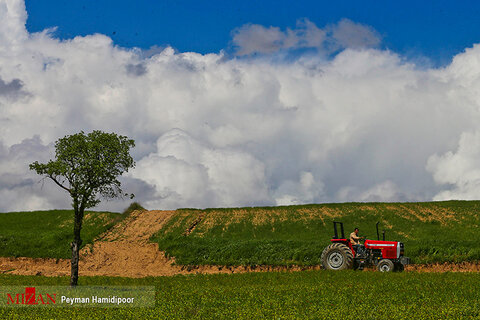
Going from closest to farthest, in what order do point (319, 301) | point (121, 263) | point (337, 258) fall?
point (319, 301)
point (337, 258)
point (121, 263)

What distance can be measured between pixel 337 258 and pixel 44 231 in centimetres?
3659

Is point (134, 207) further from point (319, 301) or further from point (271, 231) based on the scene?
point (319, 301)

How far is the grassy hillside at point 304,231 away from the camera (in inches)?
1505

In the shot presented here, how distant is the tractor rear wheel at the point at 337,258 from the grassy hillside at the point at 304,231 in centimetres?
649

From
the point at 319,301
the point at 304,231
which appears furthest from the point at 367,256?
the point at 304,231

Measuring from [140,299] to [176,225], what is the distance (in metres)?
32.7

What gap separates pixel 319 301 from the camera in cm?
1855

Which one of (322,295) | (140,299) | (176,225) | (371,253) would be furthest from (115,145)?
(176,225)

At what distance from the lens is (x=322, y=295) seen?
19.8 meters

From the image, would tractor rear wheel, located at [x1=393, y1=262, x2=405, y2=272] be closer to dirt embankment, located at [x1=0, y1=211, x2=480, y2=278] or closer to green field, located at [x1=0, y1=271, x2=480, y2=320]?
green field, located at [x1=0, y1=271, x2=480, y2=320]

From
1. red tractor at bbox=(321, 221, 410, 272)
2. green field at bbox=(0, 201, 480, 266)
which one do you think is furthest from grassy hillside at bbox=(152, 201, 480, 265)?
red tractor at bbox=(321, 221, 410, 272)

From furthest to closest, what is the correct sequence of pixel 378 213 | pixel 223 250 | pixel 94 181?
1. pixel 378 213
2. pixel 223 250
3. pixel 94 181

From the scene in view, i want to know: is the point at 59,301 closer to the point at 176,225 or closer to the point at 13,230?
the point at 176,225

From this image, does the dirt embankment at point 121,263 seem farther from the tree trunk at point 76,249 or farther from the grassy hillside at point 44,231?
the tree trunk at point 76,249
